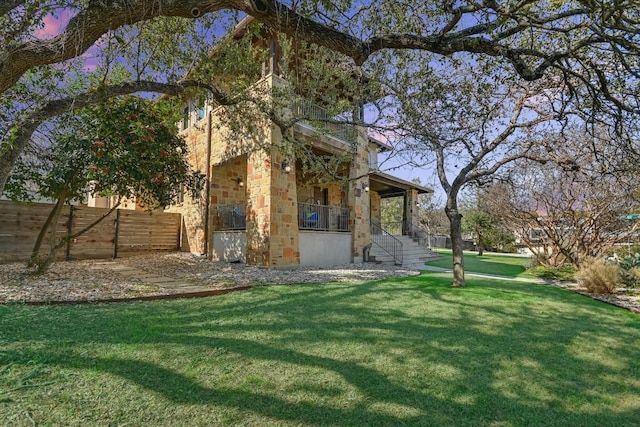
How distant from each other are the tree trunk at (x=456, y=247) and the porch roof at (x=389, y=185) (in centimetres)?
734

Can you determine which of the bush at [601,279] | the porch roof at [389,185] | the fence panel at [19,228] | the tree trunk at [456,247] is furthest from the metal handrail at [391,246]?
the fence panel at [19,228]

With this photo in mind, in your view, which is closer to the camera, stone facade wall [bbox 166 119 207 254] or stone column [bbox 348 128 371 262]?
stone facade wall [bbox 166 119 207 254]

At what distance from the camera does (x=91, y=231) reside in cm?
1084

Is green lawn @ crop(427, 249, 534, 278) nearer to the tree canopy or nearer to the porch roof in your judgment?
the porch roof

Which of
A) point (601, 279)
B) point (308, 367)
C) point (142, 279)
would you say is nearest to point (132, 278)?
point (142, 279)

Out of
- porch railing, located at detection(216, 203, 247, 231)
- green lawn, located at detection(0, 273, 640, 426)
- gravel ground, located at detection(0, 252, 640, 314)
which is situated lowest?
green lawn, located at detection(0, 273, 640, 426)

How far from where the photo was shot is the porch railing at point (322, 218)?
11531 millimetres

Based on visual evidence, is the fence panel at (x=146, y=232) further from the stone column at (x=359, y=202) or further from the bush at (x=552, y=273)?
the bush at (x=552, y=273)

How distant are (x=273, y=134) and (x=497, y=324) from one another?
7918 mm

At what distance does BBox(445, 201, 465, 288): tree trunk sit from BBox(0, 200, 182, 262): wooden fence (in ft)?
35.1

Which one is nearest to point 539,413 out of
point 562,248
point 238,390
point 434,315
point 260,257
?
point 238,390

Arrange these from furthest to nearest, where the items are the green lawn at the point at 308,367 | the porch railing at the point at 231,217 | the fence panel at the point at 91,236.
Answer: the porch railing at the point at 231,217 < the fence panel at the point at 91,236 < the green lawn at the point at 308,367

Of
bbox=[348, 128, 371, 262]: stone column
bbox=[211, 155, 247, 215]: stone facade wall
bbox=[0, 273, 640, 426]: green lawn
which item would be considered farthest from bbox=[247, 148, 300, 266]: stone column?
bbox=[0, 273, 640, 426]: green lawn

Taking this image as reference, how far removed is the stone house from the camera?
32.4ft
